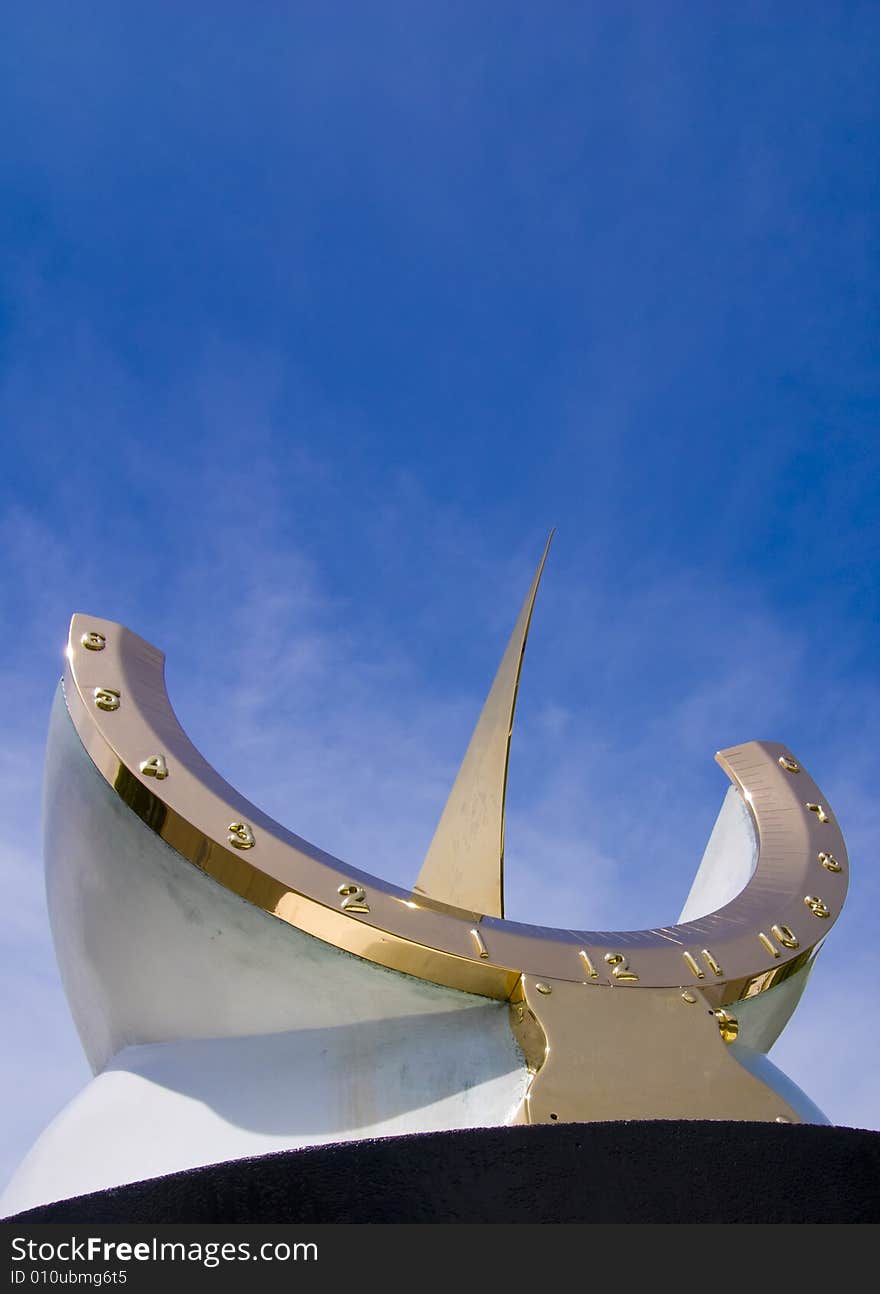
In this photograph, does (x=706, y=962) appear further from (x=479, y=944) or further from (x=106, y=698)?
(x=106, y=698)

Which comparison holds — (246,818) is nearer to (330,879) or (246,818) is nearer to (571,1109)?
(330,879)

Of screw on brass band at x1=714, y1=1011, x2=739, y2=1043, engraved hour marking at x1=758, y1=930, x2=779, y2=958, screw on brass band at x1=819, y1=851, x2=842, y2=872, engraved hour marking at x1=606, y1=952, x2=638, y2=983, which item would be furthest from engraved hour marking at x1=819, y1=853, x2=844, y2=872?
engraved hour marking at x1=606, y1=952, x2=638, y2=983

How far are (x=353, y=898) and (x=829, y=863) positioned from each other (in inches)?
72.3

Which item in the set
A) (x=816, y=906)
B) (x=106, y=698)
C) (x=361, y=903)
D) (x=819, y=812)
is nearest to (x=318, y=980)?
(x=361, y=903)

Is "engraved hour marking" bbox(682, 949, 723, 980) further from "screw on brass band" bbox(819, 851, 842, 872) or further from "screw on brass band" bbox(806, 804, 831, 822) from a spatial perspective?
"screw on brass band" bbox(806, 804, 831, 822)

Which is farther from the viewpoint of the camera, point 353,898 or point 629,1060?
point 353,898

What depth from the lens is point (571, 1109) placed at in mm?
2760

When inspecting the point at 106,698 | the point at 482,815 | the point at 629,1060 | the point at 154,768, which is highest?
the point at 482,815

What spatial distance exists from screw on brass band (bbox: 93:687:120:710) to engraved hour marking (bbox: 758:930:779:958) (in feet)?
7.29

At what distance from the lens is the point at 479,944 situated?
3.26 m

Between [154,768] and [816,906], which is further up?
[154,768]

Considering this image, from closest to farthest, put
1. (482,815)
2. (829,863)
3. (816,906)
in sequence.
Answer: (816,906) < (829,863) < (482,815)

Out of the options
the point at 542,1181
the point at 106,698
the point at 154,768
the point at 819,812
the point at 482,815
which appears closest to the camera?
the point at 542,1181

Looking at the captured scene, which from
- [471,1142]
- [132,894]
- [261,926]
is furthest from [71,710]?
[471,1142]
